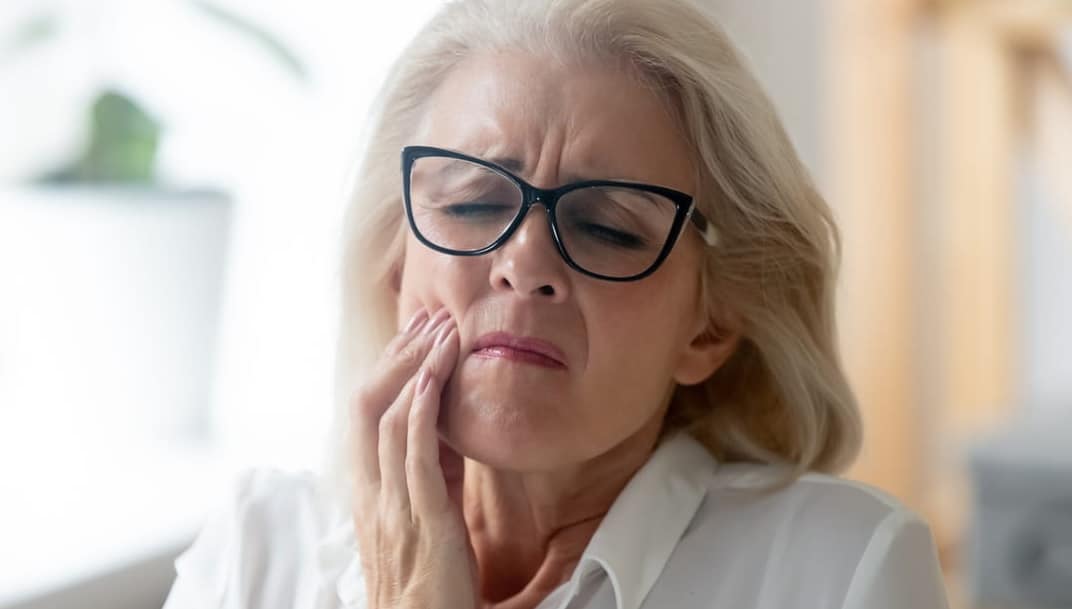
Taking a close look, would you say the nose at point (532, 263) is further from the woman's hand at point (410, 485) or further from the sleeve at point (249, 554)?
the sleeve at point (249, 554)

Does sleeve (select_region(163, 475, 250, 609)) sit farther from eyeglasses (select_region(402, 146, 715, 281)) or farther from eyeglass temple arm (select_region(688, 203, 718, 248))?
eyeglass temple arm (select_region(688, 203, 718, 248))

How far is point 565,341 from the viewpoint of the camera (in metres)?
1.23

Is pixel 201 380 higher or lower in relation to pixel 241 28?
lower

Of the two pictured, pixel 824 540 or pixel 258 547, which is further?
pixel 258 547

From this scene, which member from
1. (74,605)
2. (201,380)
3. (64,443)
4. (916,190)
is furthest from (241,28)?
(916,190)

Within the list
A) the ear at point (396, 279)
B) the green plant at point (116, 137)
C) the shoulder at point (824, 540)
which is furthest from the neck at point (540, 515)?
the green plant at point (116, 137)

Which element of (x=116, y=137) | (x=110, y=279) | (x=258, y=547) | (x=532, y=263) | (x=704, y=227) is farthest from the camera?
(x=116, y=137)

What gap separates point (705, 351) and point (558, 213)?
10.7 inches

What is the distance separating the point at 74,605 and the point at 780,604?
78cm

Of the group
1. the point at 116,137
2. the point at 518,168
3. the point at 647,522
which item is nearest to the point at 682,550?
the point at 647,522

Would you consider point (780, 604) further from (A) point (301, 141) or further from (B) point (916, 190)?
(B) point (916, 190)

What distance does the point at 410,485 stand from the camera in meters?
1.30

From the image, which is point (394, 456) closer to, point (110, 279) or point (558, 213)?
point (558, 213)

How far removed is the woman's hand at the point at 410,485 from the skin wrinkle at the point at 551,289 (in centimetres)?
3
